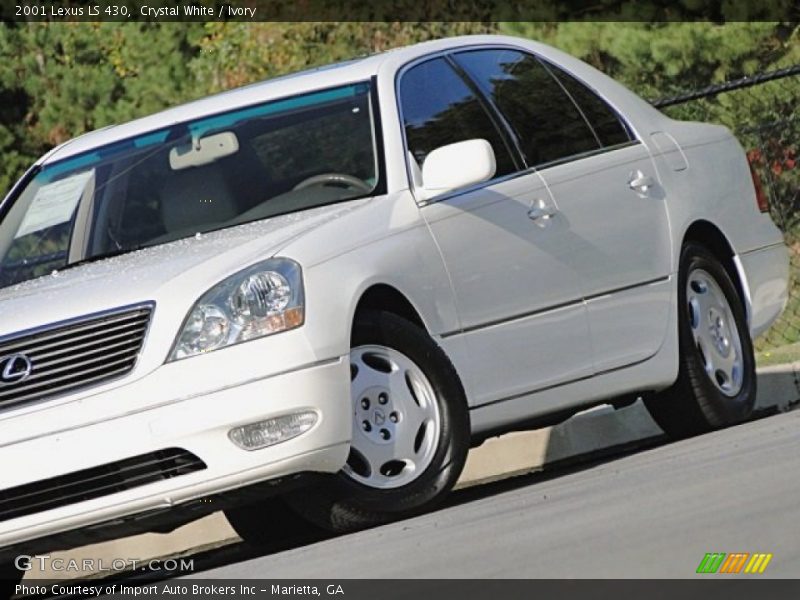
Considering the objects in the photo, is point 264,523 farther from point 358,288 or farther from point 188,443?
point 188,443

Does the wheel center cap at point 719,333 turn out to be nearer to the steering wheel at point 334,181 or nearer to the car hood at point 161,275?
the steering wheel at point 334,181

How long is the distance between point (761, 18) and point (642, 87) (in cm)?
132

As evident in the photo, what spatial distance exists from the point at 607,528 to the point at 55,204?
3701mm

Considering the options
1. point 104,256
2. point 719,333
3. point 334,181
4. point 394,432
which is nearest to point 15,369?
point 104,256

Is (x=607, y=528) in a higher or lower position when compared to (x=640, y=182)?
lower

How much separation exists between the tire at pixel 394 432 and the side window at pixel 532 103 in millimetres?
1474

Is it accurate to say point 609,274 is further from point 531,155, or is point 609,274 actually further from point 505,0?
point 505,0

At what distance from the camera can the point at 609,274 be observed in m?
8.61

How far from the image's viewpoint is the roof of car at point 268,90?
8.45 metres

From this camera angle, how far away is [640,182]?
8.97m

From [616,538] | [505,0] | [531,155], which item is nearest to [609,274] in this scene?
[531,155]

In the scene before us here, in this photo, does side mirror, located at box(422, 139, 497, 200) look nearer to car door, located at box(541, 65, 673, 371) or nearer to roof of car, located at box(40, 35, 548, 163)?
roof of car, located at box(40, 35, 548, 163)

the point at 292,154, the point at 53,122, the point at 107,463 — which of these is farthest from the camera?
the point at 53,122

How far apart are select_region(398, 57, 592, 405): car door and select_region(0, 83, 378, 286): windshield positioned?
0.25 m
